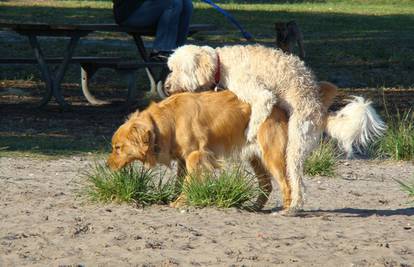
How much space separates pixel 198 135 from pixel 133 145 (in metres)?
0.47

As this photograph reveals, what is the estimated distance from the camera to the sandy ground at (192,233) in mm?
5766

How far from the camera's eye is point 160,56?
447 inches

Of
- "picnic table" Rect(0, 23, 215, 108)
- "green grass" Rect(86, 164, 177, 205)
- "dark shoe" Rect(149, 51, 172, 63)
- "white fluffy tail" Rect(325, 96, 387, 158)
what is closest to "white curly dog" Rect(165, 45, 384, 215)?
"white fluffy tail" Rect(325, 96, 387, 158)

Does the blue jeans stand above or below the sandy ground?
above

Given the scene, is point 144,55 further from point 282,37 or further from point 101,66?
point 282,37

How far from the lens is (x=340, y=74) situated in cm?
1541

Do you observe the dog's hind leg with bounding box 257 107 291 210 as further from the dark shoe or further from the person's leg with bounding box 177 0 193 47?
the person's leg with bounding box 177 0 193 47

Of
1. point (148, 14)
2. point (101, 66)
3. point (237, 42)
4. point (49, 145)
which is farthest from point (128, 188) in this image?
point (237, 42)

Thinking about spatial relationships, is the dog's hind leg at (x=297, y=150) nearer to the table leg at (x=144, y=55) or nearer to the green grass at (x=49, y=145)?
the green grass at (x=49, y=145)

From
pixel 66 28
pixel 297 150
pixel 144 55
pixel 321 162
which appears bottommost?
pixel 321 162

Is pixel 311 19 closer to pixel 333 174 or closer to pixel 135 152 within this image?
pixel 333 174

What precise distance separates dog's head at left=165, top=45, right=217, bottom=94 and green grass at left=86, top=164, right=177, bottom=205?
0.69 metres

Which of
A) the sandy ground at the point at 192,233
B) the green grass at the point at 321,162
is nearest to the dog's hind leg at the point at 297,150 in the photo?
the sandy ground at the point at 192,233

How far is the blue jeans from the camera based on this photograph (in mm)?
11273
